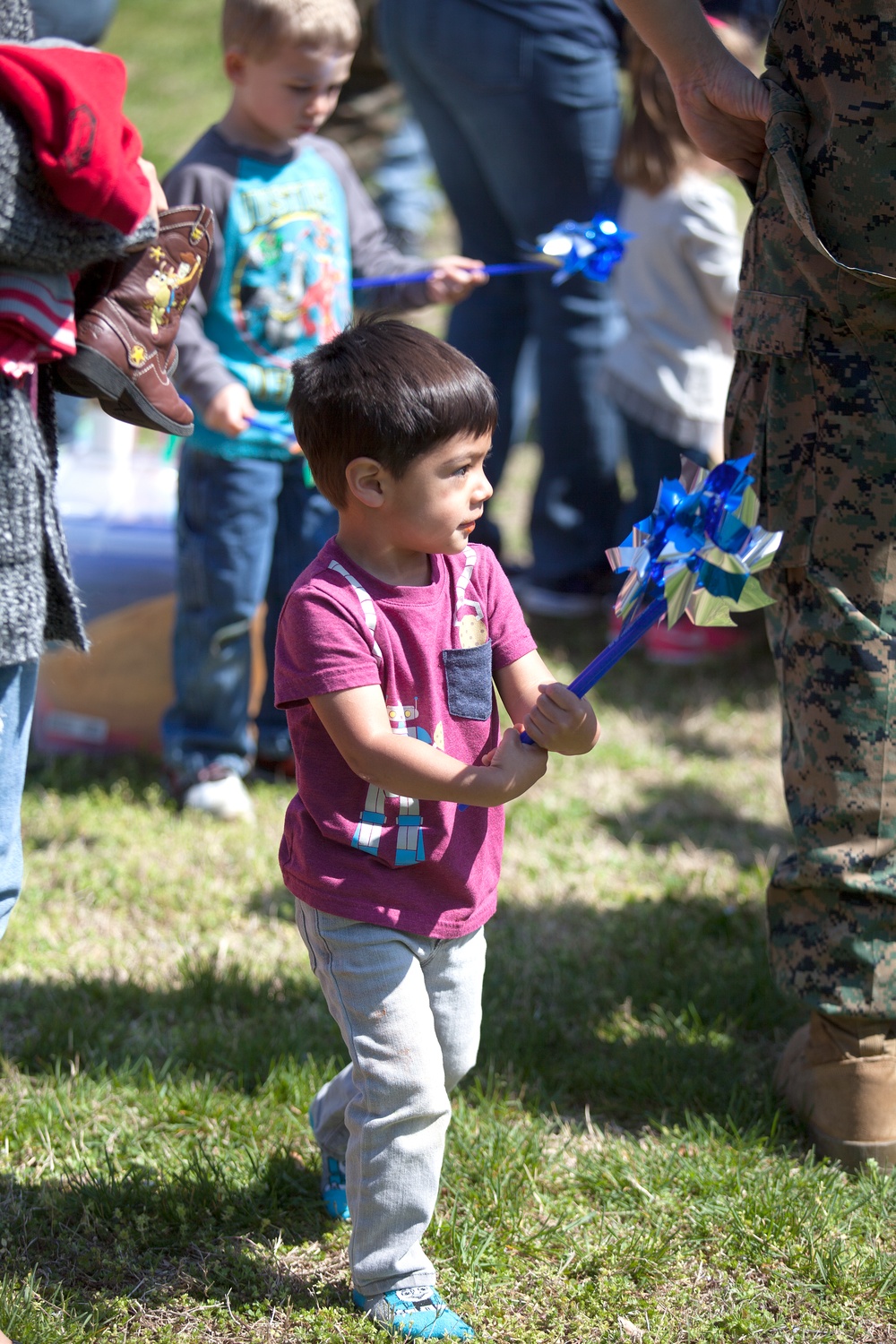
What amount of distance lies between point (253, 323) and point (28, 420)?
63.4 inches

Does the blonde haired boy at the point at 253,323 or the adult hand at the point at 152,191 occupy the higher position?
the adult hand at the point at 152,191

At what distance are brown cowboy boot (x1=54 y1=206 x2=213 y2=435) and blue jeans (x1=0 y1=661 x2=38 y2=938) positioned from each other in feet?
1.37

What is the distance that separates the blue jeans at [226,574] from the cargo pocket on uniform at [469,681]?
1.74 m

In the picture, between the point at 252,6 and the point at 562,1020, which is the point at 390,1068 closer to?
the point at 562,1020

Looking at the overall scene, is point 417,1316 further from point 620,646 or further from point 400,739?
point 620,646

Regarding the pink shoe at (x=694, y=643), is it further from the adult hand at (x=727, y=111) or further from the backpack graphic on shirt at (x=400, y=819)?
the backpack graphic on shirt at (x=400, y=819)

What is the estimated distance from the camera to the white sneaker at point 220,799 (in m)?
3.71

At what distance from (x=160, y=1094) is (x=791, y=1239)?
3.70 feet

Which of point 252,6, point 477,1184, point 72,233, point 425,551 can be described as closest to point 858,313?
point 425,551

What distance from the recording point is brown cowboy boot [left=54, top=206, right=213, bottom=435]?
78.7 inches

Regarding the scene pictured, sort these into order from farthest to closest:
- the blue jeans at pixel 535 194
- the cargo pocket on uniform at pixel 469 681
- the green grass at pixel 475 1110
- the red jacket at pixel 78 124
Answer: the blue jeans at pixel 535 194 < the green grass at pixel 475 1110 < the cargo pocket on uniform at pixel 469 681 < the red jacket at pixel 78 124

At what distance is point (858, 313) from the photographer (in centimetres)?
220

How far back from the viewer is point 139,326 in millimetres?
2059

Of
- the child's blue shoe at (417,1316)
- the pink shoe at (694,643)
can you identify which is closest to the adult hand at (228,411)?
the child's blue shoe at (417,1316)
